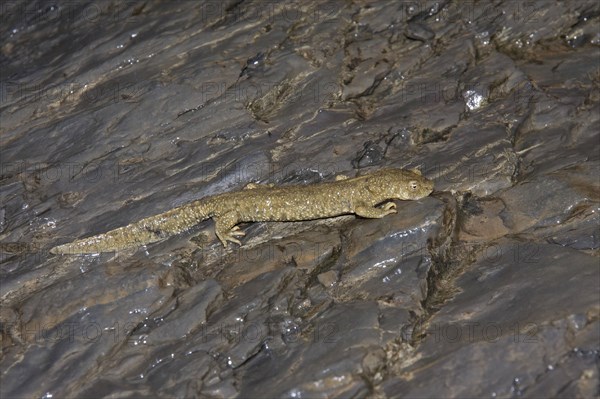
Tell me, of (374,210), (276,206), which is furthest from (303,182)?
(374,210)

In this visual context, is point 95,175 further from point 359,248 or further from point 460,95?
point 460,95

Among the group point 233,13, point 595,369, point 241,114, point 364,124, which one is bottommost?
point 595,369

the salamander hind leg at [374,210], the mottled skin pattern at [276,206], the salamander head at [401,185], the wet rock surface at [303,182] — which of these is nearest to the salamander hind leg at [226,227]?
the mottled skin pattern at [276,206]

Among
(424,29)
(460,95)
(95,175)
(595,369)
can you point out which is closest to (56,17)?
(95,175)

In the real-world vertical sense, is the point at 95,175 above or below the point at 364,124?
above

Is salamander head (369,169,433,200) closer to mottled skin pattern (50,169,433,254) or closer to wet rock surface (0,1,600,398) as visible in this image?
mottled skin pattern (50,169,433,254)

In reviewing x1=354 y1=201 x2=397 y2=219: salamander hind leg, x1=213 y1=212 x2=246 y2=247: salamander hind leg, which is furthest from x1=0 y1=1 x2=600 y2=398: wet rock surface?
x1=213 y1=212 x2=246 y2=247: salamander hind leg
